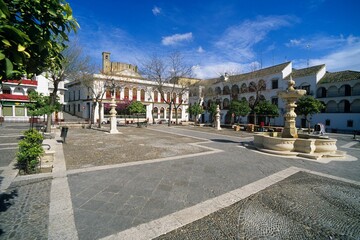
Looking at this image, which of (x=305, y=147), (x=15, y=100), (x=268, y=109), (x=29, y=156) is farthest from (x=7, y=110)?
(x=305, y=147)

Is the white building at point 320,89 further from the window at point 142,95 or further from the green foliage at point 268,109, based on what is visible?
the window at point 142,95

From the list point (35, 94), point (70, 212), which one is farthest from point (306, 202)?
point (35, 94)

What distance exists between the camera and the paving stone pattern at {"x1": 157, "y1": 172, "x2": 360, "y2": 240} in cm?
306

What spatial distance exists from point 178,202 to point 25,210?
302cm

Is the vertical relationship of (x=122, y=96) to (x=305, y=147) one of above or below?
above

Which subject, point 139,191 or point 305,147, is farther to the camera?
point 305,147

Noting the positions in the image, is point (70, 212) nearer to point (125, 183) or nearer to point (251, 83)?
point (125, 183)

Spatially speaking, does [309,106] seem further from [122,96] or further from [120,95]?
[120,95]

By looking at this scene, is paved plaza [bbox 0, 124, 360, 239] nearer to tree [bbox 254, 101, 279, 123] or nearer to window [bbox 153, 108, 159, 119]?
tree [bbox 254, 101, 279, 123]

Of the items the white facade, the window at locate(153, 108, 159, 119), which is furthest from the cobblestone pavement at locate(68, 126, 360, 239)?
the window at locate(153, 108, 159, 119)

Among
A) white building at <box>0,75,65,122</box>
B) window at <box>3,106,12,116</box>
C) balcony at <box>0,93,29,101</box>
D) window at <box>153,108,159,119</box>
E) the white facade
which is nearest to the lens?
balcony at <box>0,93,29,101</box>

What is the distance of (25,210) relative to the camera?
3.51 meters

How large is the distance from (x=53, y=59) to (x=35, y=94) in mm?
12940

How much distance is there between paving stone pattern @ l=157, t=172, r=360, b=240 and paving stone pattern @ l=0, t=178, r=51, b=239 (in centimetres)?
211
